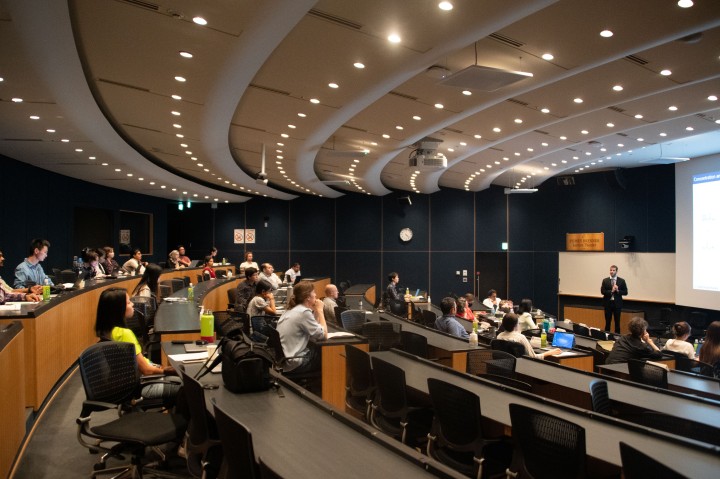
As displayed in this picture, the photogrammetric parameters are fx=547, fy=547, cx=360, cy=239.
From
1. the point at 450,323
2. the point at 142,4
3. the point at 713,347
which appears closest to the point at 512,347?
the point at 450,323

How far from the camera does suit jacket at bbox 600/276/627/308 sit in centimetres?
1410

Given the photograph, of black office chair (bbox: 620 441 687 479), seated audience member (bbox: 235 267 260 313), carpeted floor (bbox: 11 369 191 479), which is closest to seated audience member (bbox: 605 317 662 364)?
black office chair (bbox: 620 441 687 479)

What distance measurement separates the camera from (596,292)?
16.8m

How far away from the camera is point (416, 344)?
19.0 feet

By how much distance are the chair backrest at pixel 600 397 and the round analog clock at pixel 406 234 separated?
635 inches

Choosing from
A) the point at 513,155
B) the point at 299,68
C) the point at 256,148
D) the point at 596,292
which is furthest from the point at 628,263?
the point at 299,68

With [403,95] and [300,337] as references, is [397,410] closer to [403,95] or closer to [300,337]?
[300,337]

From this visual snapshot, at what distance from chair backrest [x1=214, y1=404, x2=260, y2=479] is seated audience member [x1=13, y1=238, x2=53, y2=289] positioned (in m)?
5.92

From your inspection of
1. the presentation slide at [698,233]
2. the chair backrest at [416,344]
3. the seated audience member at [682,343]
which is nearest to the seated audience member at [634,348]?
the seated audience member at [682,343]

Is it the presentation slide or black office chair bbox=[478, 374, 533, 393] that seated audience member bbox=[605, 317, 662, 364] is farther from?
the presentation slide

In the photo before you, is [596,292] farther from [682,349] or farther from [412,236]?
[682,349]

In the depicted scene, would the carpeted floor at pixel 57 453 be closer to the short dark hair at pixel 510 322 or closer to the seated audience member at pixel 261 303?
the seated audience member at pixel 261 303

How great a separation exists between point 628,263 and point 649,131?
6726mm

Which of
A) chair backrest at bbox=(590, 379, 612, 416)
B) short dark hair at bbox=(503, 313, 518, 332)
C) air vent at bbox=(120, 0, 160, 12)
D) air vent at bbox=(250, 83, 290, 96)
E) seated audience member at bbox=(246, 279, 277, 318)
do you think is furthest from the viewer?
seated audience member at bbox=(246, 279, 277, 318)
